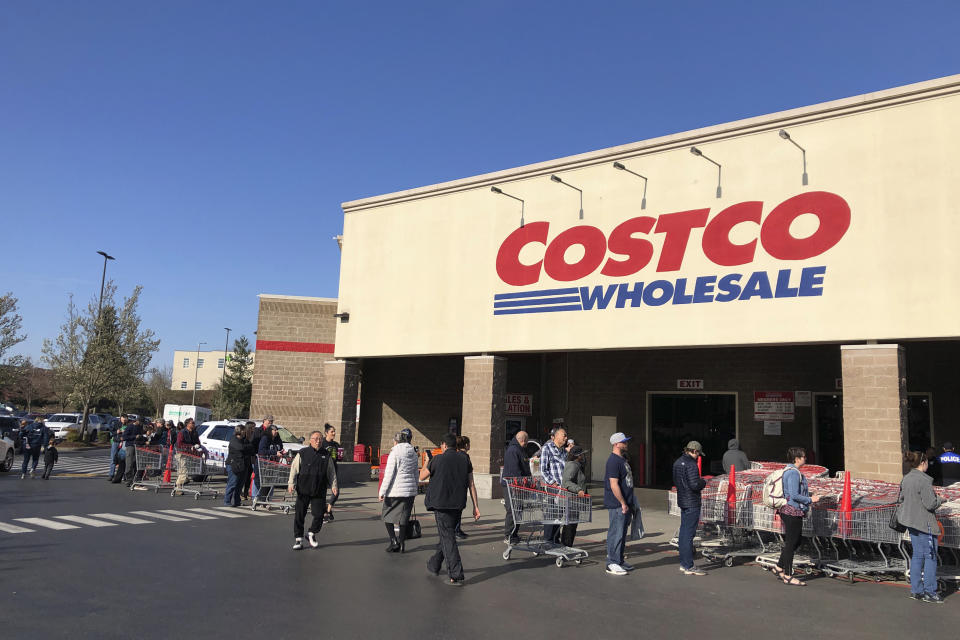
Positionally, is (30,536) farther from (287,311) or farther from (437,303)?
(287,311)

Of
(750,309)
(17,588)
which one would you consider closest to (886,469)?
(750,309)

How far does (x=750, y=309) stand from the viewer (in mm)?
15055

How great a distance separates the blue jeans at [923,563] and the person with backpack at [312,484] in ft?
26.3

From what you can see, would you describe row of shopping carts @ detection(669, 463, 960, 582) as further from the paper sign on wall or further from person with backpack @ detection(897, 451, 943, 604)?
the paper sign on wall

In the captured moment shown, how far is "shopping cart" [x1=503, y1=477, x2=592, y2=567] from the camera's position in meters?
10.5

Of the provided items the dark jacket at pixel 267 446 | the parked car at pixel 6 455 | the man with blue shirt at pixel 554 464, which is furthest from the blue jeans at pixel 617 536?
the parked car at pixel 6 455

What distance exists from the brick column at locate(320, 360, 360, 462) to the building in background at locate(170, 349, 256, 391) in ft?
295

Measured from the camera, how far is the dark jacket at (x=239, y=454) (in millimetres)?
15602

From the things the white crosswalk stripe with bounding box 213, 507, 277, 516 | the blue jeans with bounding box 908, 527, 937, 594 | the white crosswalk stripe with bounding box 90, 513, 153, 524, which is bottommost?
the white crosswalk stripe with bounding box 213, 507, 277, 516

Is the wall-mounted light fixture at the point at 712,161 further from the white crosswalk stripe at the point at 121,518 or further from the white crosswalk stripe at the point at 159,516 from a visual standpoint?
the white crosswalk stripe at the point at 121,518

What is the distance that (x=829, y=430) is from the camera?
19500 mm

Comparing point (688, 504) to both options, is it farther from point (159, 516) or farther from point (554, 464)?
point (159, 516)

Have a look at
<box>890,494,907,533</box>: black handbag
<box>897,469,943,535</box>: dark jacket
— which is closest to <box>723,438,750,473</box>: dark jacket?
<box>890,494,907,533</box>: black handbag

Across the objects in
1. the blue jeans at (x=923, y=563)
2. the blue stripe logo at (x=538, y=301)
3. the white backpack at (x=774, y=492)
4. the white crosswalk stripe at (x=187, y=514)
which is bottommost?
the white crosswalk stripe at (x=187, y=514)
